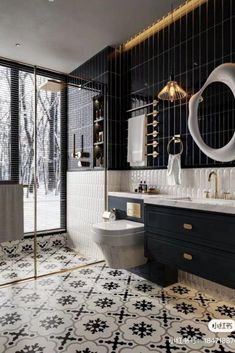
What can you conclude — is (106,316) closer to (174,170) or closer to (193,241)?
(193,241)

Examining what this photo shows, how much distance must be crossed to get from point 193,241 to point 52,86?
100 inches

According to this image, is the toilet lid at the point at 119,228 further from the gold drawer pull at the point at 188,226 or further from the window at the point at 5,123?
the window at the point at 5,123

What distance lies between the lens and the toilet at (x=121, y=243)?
7.39 ft

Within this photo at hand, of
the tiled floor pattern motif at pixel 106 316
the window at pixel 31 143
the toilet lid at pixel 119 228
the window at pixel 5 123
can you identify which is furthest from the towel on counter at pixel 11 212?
the toilet lid at pixel 119 228

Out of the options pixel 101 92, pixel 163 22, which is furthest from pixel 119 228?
pixel 163 22

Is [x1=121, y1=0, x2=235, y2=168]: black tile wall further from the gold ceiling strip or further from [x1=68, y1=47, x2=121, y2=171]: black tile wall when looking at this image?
[x1=68, y1=47, x2=121, y2=171]: black tile wall

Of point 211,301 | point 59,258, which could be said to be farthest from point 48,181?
point 211,301

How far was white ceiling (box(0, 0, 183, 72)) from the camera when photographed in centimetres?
236

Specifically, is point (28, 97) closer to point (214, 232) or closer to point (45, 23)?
point (45, 23)

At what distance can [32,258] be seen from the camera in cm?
332

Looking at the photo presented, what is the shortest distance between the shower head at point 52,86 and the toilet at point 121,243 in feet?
6.09

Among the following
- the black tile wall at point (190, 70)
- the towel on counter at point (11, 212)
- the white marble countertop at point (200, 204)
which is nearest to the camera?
the white marble countertop at point (200, 204)

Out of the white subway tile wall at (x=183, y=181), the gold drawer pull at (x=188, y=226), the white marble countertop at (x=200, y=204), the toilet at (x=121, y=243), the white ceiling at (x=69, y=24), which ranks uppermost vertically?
the white ceiling at (x=69, y=24)

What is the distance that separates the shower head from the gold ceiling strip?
91 cm
